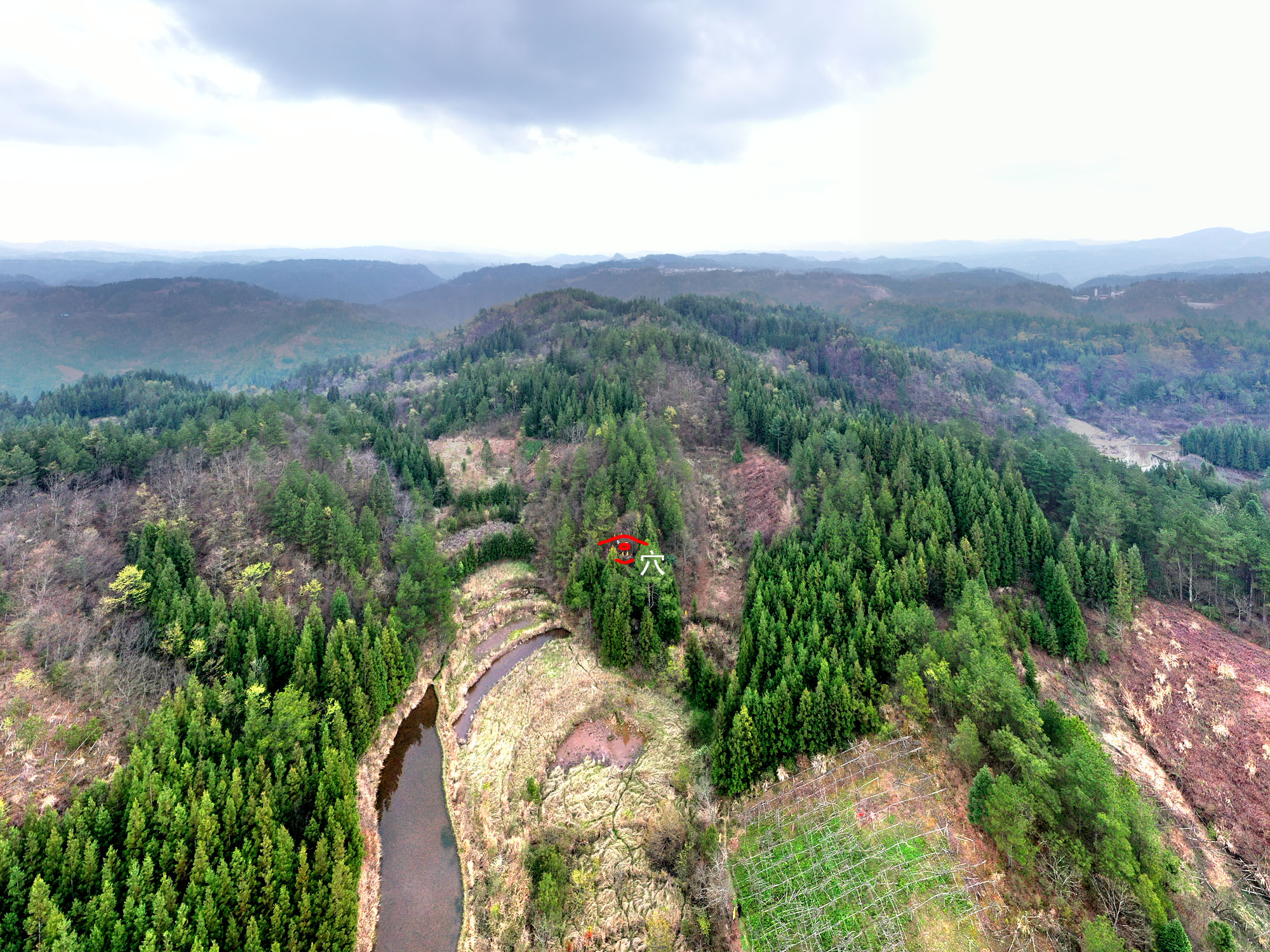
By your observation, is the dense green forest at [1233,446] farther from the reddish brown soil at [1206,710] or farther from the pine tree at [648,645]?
the pine tree at [648,645]

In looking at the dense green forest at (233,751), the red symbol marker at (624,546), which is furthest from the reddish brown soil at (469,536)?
the red symbol marker at (624,546)

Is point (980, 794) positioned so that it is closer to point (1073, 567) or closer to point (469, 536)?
point (1073, 567)

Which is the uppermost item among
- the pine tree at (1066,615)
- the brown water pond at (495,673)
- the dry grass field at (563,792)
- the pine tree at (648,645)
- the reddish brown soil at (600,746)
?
the pine tree at (1066,615)

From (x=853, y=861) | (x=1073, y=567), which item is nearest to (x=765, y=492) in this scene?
(x=1073, y=567)

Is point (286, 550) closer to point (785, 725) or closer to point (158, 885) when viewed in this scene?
point (158, 885)

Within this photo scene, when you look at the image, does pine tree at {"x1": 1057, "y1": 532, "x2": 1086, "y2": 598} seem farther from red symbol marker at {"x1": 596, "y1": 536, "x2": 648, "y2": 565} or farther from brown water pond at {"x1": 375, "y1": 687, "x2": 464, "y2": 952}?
brown water pond at {"x1": 375, "y1": 687, "x2": 464, "y2": 952}

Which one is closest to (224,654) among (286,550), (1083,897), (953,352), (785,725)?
(286,550)
